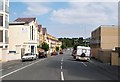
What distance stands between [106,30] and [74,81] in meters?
57.6

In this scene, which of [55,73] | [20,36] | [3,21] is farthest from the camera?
[20,36]

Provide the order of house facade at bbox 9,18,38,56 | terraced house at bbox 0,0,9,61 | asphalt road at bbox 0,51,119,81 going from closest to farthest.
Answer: asphalt road at bbox 0,51,119,81 < terraced house at bbox 0,0,9,61 < house facade at bbox 9,18,38,56

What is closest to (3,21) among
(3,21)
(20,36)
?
(3,21)

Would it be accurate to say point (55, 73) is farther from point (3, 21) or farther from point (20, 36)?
point (20, 36)

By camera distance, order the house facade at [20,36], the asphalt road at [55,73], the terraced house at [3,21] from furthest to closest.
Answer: the house facade at [20,36] → the terraced house at [3,21] → the asphalt road at [55,73]

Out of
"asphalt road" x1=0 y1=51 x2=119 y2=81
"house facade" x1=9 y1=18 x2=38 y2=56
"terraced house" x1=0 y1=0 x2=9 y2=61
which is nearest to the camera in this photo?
"asphalt road" x1=0 y1=51 x2=119 y2=81

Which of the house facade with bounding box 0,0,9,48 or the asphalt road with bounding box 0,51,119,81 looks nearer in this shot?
the asphalt road with bounding box 0,51,119,81

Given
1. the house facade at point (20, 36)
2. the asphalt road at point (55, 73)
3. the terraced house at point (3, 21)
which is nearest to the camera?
the asphalt road at point (55, 73)

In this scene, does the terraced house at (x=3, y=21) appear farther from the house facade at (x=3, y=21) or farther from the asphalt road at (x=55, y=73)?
the asphalt road at (x=55, y=73)

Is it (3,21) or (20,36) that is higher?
(3,21)

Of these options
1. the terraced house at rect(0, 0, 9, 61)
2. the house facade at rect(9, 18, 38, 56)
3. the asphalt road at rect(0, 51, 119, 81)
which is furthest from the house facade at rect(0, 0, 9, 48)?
the asphalt road at rect(0, 51, 119, 81)

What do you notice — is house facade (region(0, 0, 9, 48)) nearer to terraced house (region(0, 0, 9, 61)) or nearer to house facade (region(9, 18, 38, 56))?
terraced house (region(0, 0, 9, 61))

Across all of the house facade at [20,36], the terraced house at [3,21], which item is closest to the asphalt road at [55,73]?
the terraced house at [3,21]

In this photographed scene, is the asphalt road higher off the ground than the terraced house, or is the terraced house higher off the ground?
the terraced house
